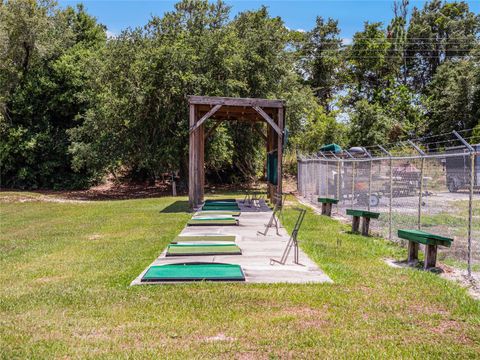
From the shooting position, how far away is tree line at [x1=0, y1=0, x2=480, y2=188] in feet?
76.3

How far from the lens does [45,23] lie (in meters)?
27.8

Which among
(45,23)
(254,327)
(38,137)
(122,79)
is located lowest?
(254,327)

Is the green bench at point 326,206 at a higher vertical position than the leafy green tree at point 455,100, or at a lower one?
lower

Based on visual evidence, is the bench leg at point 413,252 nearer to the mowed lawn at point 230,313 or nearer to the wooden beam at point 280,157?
the mowed lawn at point 230,313

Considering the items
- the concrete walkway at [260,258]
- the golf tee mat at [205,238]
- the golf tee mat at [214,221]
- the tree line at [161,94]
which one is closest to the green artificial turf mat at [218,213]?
the golf tee mat at [214,221]

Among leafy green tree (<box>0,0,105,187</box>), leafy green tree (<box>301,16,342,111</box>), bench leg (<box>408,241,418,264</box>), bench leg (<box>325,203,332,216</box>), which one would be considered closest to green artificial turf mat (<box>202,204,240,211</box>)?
bench leg (<box>325,203,332,216</box>)

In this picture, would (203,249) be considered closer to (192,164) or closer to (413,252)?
(413,252)

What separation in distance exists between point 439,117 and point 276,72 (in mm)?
14913

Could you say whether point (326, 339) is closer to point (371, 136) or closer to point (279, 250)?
point (279, 250)

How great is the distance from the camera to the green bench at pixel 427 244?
6.57 m

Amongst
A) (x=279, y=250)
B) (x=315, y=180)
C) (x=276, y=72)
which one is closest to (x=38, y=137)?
(x=276, y=72)

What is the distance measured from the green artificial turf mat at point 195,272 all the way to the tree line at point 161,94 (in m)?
16.2

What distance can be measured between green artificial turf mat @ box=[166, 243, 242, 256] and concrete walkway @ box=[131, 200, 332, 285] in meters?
0.14

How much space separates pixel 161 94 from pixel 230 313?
19.3 m
